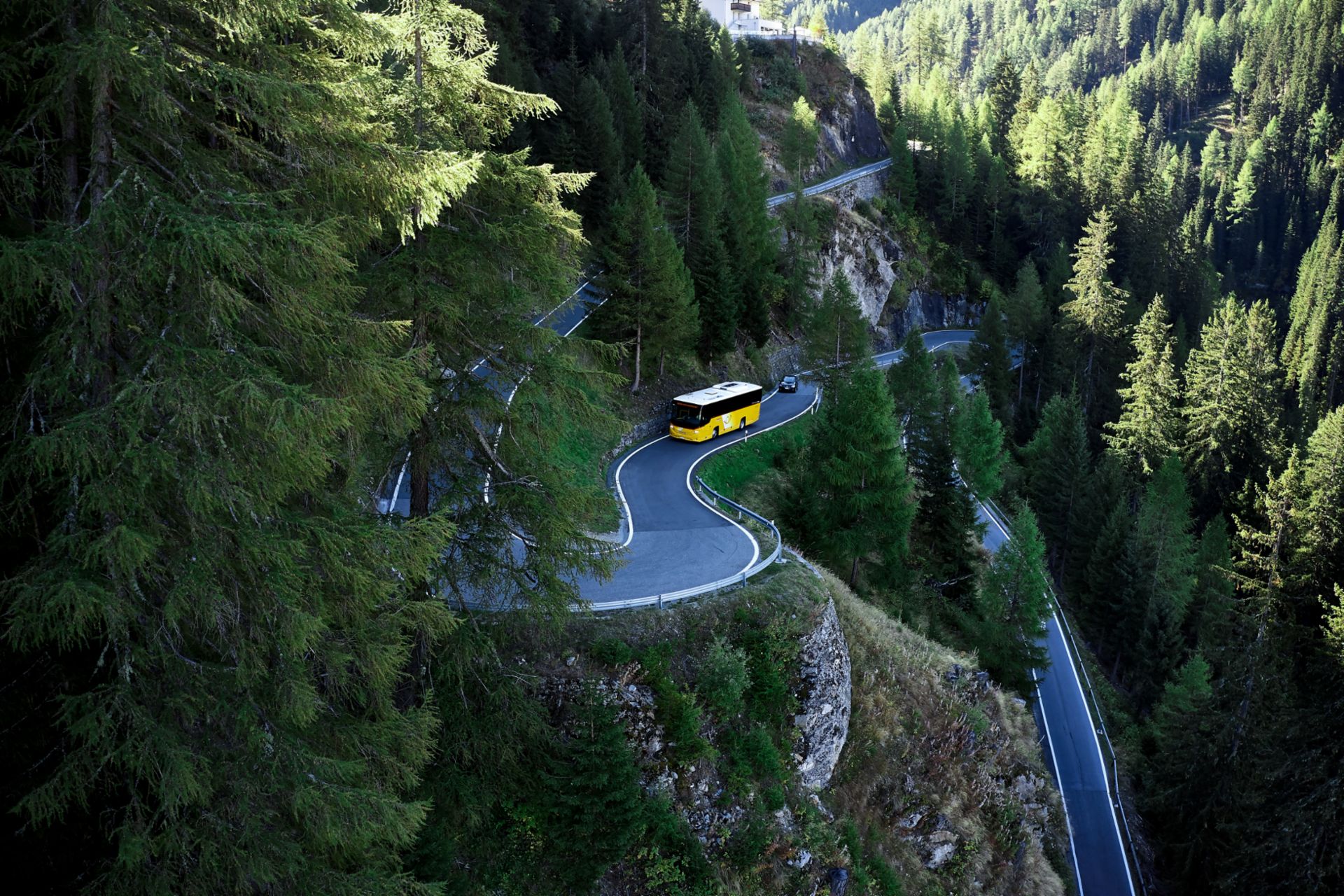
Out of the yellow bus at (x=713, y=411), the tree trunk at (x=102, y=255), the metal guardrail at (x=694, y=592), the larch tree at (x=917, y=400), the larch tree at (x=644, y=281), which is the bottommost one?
the larch tree at (x=917, y=400)

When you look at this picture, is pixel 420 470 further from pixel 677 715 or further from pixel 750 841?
pixel 750 841

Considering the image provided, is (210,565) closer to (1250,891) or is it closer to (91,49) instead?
(91,49)

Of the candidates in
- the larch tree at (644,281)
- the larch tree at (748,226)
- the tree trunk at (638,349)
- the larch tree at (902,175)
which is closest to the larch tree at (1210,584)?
the larch tree at (748,226)

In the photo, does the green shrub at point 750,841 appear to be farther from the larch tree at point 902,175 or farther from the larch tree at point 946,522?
the larch tree at point 902,175

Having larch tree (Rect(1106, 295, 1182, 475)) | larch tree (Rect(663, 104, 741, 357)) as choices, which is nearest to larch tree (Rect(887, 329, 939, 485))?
larch tree (Rect(663, 104, 741, 357))

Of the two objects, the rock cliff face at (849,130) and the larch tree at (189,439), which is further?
the rock cliff face at (849,130)

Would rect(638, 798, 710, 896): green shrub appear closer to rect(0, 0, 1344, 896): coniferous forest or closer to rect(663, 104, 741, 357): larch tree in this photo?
rect(0, 0, 1344, 896): coniferous forest
